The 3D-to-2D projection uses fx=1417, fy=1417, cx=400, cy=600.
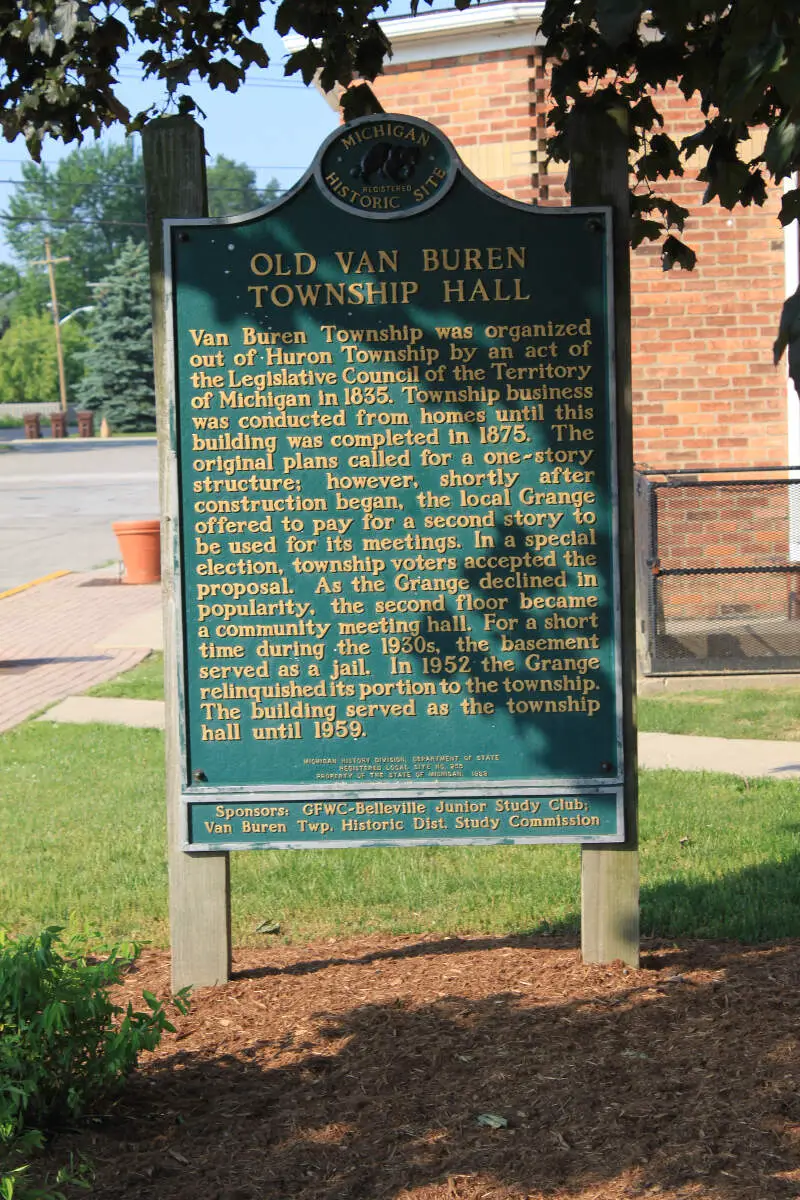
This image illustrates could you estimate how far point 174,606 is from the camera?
14.9ft

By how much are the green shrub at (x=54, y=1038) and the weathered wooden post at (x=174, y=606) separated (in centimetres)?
96

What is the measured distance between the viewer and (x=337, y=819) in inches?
180

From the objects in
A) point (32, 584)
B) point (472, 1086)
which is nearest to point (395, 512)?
point (472, 1086)

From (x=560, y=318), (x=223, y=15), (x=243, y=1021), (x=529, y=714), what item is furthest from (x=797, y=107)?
(x=223, y=15)

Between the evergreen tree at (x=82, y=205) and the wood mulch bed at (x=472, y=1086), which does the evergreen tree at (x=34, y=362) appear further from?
the wood mulch bed at (x=472, y=1086)

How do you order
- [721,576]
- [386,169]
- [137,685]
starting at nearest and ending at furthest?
1. [386,169]
2. [137,685]
3. [721,576]

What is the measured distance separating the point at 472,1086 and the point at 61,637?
34.7ft

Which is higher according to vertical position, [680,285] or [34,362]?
[34,362]

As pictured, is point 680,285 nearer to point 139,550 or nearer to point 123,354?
point 139,550

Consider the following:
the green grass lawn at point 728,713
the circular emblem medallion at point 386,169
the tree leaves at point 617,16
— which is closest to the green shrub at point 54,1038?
the circular emblem medallion at point 386,169

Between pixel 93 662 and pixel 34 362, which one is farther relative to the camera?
pixel 34 362

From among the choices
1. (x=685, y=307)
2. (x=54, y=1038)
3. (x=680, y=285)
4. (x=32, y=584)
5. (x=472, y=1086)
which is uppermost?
(x=680, y=285)

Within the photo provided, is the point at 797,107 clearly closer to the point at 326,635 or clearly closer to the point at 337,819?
the point at 326,635

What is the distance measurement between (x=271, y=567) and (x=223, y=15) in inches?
116
